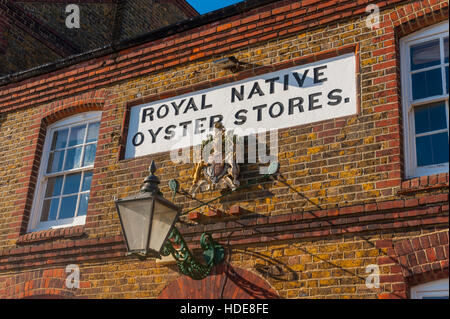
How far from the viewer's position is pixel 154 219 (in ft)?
18.1

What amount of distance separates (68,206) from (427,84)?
17.6 ft

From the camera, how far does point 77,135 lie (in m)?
9.24

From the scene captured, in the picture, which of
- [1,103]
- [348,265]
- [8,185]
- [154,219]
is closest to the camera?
[154,219]

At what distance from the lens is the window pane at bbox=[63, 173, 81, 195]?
8.80 meters

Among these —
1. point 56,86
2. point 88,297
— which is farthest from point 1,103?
point 88,297

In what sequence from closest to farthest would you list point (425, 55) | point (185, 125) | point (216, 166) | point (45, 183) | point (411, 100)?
point (411, 100)
point (425, 55)
point (216, 166)
point (185, 125)
point (45, 183)

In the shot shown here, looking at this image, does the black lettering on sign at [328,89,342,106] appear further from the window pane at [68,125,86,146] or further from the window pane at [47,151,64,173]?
the window pane at [47,151,64,173]

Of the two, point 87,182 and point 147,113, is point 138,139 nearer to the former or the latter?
point 147,113

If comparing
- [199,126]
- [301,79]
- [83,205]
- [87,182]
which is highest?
[301,79]

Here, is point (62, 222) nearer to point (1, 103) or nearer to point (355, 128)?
point (1, 103)

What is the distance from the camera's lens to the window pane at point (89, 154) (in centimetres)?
884

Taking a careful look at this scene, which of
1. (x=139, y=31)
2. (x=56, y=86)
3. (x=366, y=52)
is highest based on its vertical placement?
(x=139, y=31)

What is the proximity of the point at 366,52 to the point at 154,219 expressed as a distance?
331 cm
